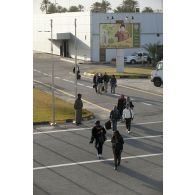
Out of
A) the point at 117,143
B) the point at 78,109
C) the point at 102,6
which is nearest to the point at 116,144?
the point at 117,143

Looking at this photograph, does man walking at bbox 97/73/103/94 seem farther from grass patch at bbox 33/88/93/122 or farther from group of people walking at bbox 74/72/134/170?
grass patch at bbox 33/88/93/122

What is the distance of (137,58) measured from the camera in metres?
58.3

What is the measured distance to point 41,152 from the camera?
18.9m

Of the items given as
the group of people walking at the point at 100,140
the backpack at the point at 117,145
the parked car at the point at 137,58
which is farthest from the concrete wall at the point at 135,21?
the backpack at the point at 117,145

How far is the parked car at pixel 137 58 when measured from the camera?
5806 centimetres

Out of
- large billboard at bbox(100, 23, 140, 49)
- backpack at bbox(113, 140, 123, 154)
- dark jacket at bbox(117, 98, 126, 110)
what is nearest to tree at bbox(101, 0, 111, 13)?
large billboard at bbox(100, 23, 140, 49)

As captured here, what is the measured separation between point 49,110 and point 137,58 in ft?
105

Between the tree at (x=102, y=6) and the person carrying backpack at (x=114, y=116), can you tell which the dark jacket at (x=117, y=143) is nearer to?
the person carrying backpack at (x=114, y=116)

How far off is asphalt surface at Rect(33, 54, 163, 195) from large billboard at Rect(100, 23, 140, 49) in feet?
56.0

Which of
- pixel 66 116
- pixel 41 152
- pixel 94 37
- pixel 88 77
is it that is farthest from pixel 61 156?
pixel 94 37

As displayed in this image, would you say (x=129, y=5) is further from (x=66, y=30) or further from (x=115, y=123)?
(x=115, y=123)

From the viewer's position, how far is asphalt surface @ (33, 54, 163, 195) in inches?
573

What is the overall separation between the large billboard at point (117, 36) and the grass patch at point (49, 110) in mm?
15571
